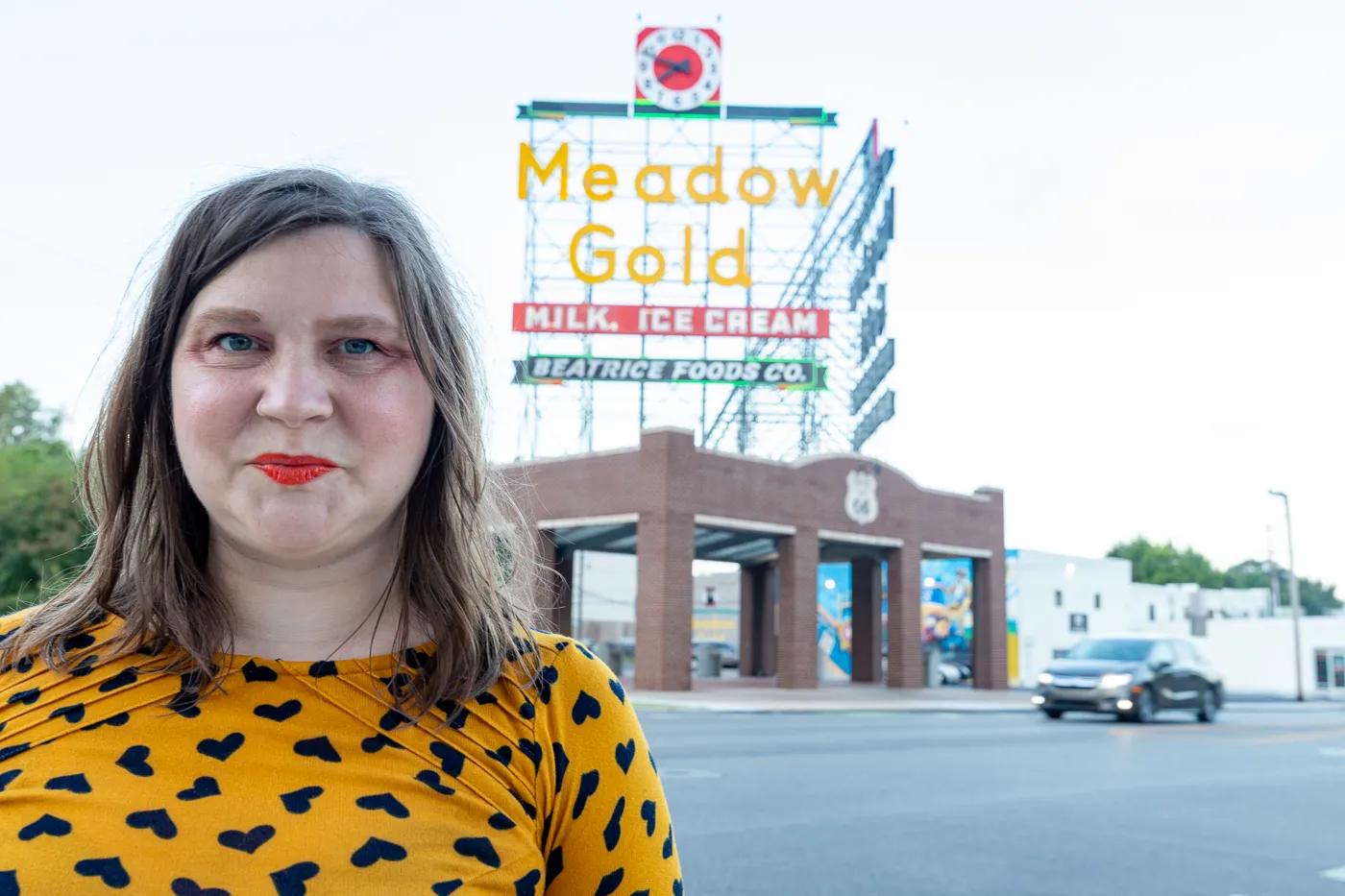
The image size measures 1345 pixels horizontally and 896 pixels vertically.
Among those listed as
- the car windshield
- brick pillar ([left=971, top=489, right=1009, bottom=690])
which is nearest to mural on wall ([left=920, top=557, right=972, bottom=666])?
brick pillar ([left=971, top=489, right=1009, bottom=690])

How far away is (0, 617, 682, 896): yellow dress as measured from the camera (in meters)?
1.37

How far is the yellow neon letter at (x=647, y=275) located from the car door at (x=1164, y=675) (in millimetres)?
18454

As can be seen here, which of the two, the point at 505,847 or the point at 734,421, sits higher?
the point at 734,421

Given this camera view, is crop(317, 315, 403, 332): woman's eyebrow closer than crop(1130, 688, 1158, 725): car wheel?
Yes

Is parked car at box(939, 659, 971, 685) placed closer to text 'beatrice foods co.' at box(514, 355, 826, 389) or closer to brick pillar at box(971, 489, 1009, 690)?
brick pillar at box(971, 489, 1009, 690)

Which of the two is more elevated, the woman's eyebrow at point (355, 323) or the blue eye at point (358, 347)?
the woman's eyebrow at point (355, 323)

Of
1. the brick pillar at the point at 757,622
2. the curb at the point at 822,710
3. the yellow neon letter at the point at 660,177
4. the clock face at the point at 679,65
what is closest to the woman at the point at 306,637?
the curb at the point at 822,710

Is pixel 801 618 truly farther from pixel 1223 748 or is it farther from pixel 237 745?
pixel 237 745

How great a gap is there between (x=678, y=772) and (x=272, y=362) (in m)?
9.66

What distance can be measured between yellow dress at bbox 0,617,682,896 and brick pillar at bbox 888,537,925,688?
34.1 m

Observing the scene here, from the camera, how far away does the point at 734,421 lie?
38.9 m

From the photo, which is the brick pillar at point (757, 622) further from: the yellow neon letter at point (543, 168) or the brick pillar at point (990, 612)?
the yellow neon letter at point (543, 168)

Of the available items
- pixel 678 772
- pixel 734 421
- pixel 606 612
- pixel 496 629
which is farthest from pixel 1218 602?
pixel 496 629

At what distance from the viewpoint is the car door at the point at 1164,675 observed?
20.5 m
